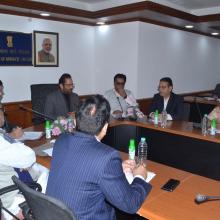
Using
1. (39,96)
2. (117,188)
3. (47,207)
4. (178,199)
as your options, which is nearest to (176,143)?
(178,199)

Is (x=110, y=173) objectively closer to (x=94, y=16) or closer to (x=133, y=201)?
(x=133, y=201)

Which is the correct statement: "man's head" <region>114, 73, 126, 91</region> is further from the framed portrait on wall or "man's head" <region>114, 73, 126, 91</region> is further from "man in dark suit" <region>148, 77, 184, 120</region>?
the framed portrait on wall

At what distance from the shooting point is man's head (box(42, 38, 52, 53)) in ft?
15.1

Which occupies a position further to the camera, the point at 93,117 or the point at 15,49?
the point at 15,49

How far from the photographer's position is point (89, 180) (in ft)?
3.77

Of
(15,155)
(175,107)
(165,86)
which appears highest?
(165,86)

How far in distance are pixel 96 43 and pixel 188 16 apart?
1.74 meters

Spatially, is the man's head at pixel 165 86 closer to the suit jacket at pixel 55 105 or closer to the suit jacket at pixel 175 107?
the suit jacket at pixel 175 107

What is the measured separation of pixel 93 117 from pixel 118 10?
3.39m

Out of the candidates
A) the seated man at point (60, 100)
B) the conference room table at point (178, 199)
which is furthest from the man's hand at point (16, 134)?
the seated man at point (60, 100)

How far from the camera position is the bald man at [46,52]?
15.1 ft

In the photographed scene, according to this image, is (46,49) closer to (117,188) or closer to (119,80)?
(119,80)

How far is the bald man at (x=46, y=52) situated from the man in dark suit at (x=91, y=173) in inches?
139

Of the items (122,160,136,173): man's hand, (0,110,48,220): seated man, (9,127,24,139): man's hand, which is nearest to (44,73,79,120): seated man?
(9,127,24,139): man's hand
